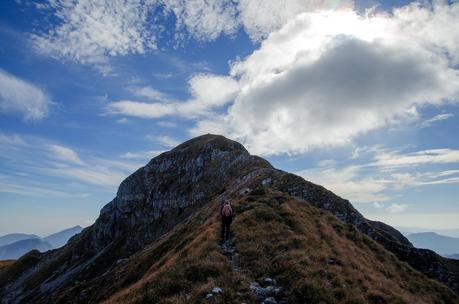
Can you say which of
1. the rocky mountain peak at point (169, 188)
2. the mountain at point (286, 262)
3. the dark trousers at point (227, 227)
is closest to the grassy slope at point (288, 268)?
the mountain at point (286, 262)

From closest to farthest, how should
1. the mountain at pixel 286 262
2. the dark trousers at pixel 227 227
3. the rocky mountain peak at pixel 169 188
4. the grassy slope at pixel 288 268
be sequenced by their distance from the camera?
the grassy slope at pixel 288 268 < the mountain at pixel 286 262 < the dark trousers at pixel 227 227 < the rocky mountain peak at pixel 169 188

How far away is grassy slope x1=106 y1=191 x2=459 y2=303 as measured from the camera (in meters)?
15.6

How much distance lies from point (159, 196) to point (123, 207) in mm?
26895

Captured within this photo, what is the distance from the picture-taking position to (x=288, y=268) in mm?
18156

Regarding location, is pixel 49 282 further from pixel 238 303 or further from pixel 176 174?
pixel 238 303

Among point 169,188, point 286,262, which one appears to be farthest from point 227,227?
point 169,188

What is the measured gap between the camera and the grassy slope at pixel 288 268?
1557 cm

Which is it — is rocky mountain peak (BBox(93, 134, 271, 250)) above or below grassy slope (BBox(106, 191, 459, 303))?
above

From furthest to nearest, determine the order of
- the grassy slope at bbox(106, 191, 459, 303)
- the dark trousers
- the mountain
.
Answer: the dark trousers → the mountain → the grassy slope at bbox(106, 191, 459, 303)

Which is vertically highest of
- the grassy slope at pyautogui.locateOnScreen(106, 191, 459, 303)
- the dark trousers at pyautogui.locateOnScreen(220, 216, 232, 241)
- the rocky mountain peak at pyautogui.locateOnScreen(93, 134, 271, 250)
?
the rocky mountain peak at pyautogui.locateOnScreen(93, 134, 271, 250)

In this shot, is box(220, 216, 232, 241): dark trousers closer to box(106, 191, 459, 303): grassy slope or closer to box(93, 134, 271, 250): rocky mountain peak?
box(106, 191, 459, 303): grassy slope

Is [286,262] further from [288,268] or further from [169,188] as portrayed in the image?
[169,188]

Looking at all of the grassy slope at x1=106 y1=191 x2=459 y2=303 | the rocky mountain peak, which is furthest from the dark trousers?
the rocky mountain peak

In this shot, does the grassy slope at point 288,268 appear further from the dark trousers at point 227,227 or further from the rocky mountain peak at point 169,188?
the rocky mountain peak at point 169,188
